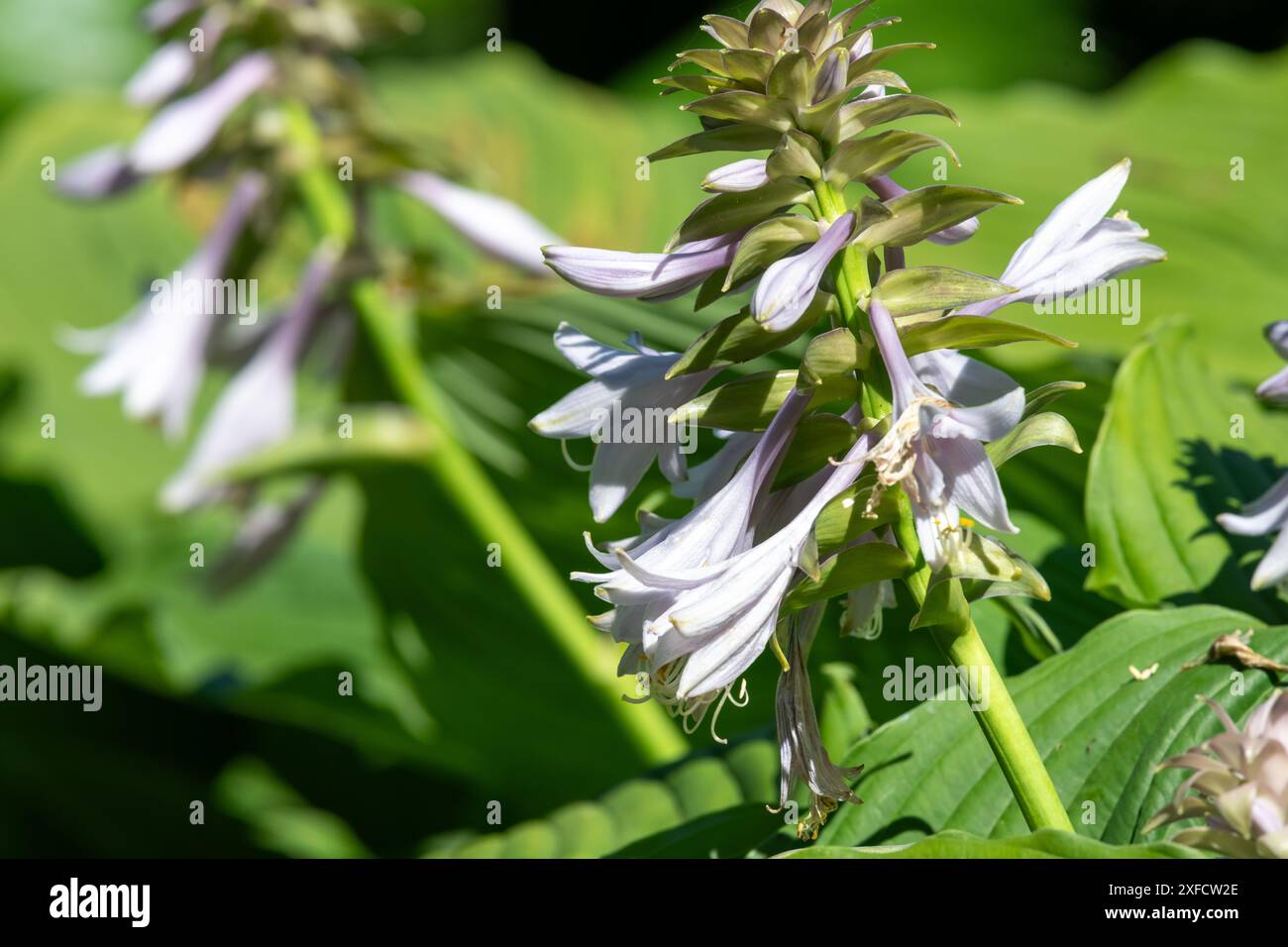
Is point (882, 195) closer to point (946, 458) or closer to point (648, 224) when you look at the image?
point (946, 458)

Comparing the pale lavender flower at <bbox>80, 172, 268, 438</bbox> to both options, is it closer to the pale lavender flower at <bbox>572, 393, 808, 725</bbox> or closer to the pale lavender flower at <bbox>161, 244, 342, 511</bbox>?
the pale lavender flower at <bbox>161, 244, 342, 511</bbox>

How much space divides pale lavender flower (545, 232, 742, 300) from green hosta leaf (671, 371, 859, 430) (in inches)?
1.5

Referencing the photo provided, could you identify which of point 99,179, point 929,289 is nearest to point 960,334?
point 929,289

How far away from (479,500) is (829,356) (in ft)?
1.84

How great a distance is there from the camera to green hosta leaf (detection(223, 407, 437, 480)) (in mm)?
876

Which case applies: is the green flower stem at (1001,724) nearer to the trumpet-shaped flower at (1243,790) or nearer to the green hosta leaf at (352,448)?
the trumpet-shaped flower at (1243,790)

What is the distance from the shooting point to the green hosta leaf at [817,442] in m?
0.39

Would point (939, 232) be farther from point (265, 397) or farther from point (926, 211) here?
point (265, 397)

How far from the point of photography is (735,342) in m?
0.38

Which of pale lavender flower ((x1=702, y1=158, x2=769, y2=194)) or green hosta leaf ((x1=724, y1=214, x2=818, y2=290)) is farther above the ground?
pale lavender flower ((x1=702, y1=158, x2=769, y2=194))

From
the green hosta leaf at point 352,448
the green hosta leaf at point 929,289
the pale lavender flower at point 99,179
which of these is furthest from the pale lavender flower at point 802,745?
the pale lavender flower at point 99,179

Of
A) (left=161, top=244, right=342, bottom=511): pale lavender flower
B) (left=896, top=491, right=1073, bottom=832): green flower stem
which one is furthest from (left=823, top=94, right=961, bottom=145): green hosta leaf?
(left=161, top=244, right=342, bottom=511): pale lavender flower
